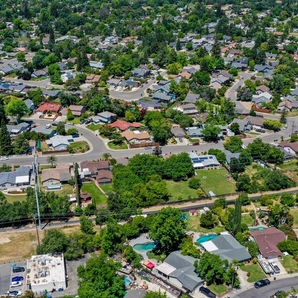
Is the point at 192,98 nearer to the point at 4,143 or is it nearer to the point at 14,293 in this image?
the point at 4,143

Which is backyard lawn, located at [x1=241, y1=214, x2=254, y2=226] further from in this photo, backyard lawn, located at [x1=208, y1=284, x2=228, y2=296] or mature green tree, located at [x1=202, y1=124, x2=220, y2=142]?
mature green tree, located at [x1=202, y1=124, x2=220, y2=142]

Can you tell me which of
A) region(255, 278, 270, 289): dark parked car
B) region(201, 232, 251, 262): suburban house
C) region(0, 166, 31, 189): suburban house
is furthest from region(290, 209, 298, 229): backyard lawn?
region(0, 166, 31, 189): suburban house

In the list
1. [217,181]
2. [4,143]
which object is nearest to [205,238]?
[217,181]

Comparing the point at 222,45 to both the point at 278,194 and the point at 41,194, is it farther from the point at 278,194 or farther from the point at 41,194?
the point at 41,194

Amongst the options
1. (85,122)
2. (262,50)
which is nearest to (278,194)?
(85,122)

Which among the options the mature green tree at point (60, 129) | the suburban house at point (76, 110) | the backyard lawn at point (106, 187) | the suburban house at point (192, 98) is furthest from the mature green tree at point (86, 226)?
the suburban house at point (192, 98)

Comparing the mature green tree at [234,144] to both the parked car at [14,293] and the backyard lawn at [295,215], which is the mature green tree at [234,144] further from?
the parked car at [14,293]
